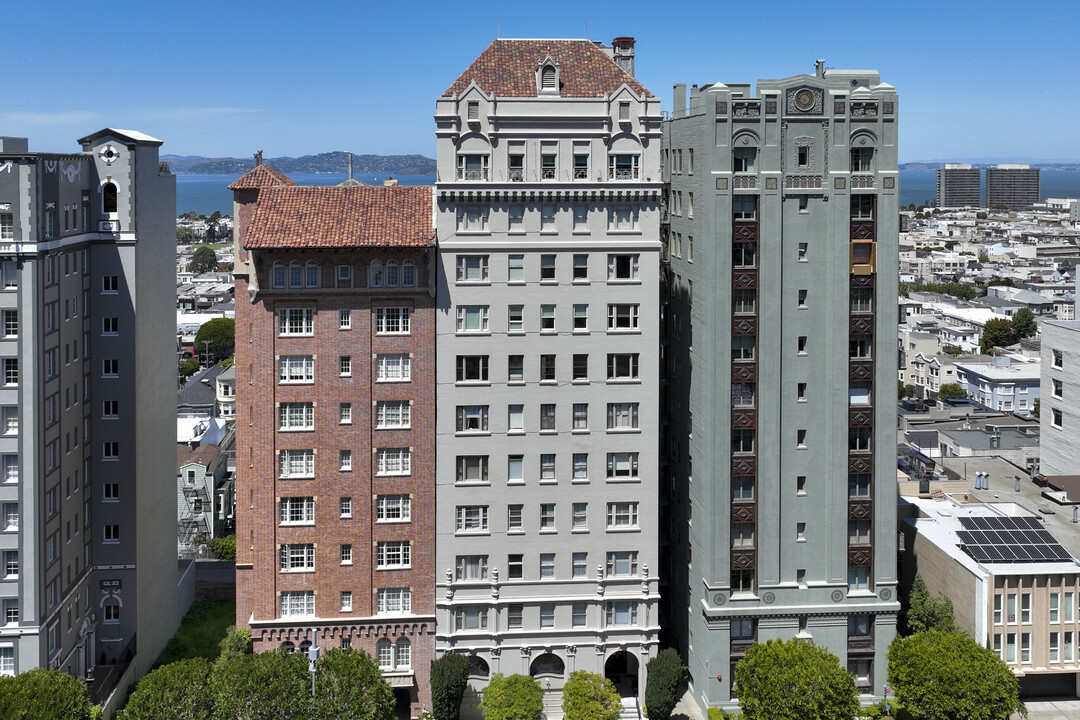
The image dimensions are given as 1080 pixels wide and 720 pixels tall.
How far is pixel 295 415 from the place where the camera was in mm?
85188

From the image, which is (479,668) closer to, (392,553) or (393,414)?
(392,553)

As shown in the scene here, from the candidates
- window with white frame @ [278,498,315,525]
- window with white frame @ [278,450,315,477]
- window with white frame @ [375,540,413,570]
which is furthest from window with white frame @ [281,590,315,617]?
window with white frame @ [278,450,315,477]

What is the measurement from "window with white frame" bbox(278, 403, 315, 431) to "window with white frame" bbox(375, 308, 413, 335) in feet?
25.9

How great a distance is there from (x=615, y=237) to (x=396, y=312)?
17.9 metres

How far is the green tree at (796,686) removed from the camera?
7869 centimetres

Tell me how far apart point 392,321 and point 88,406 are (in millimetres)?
26838

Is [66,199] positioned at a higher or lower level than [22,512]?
higher

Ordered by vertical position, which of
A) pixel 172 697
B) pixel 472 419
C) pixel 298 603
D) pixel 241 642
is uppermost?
pixel 472 419

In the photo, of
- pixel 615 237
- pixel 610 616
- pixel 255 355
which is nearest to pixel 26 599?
pixel 255 355

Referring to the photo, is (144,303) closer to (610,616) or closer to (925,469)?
(610,616)

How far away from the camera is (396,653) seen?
87500 mm

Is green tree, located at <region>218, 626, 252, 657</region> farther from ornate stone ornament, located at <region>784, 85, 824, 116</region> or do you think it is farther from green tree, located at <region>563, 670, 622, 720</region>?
ornate stone ornament, located at <region>784, 85, 824, 116</region>

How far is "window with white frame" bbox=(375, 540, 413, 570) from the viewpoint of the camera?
86812mm

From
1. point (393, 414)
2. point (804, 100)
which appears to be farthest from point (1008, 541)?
point (393, 414)
